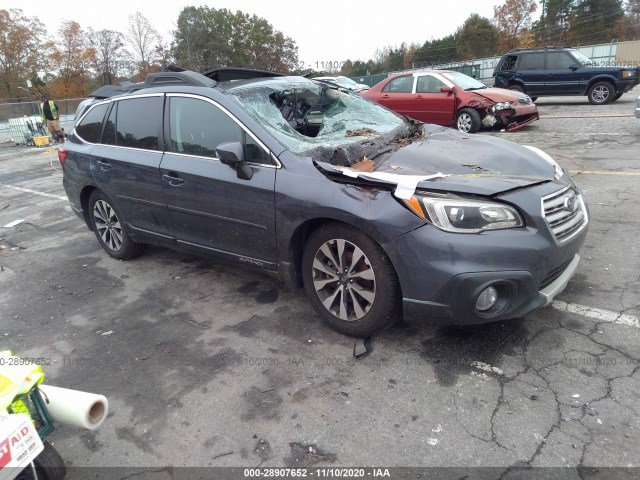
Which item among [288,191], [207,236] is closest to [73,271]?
[207,236]

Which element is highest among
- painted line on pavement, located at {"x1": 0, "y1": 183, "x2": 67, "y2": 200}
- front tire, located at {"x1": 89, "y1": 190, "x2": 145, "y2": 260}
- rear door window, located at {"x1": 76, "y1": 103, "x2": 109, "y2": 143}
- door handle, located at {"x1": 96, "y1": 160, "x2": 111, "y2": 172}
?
rear door window, located at {"x1": 76, "y1": 103, "x2": 109, "y2": 143}

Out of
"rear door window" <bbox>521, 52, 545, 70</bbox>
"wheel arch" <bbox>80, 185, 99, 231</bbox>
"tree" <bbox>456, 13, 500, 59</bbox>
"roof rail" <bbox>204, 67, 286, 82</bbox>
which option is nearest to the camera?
"roof rail" <bbox>204, 67, 286, 82</bbox>

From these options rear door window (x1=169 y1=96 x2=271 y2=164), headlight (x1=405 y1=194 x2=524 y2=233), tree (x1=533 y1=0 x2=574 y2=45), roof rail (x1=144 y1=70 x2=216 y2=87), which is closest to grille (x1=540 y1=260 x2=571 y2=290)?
headlight (x1=405 y1=194 x2=524 y2=233)

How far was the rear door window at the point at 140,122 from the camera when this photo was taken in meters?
4.11

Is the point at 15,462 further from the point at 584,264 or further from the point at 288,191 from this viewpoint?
the point at 584,264

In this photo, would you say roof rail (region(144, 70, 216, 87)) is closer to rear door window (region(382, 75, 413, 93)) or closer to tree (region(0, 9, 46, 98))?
rear door window (region(382, 75, 413, 93))

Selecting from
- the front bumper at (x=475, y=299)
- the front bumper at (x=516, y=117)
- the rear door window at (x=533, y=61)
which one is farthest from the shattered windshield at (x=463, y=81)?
the front bumper at (x=475, y=299)

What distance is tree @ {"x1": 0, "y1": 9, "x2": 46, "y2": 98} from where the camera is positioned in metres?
49.7

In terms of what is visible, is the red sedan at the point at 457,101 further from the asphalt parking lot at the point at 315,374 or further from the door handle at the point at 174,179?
the door handle at the point at 174,179

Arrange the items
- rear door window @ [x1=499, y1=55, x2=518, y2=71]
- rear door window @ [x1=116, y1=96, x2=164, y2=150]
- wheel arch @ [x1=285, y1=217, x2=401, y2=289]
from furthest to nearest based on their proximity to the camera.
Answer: rear door window @ [x1=499, y1=55, x2=518, y2=71], rear door window @ [x1=116, y1=96, x2=164, y2=150], wheel arch @ [x1=285, y1=217, x2=401, y2=289]

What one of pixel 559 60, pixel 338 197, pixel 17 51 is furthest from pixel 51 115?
pixel 17 51

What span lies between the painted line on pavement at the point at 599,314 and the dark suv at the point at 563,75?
13120 mm

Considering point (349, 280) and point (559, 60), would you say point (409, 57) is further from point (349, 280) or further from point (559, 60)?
point (349, 280)

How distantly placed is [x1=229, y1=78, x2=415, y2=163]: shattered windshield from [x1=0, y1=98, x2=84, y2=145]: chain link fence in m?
18.1
